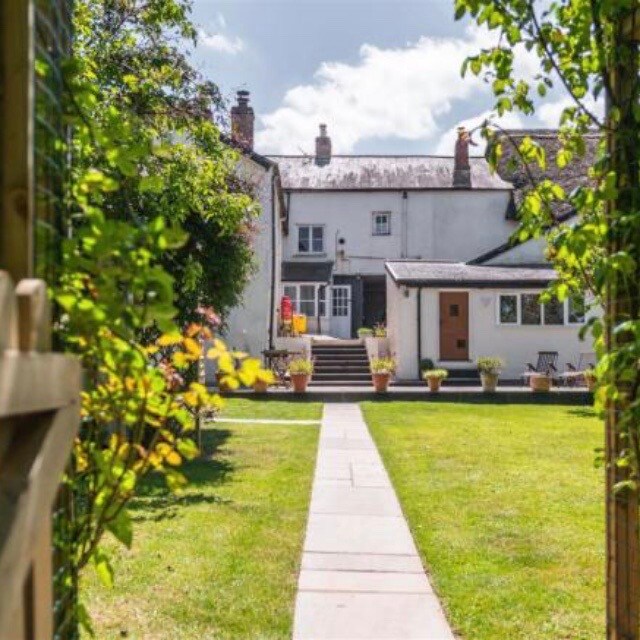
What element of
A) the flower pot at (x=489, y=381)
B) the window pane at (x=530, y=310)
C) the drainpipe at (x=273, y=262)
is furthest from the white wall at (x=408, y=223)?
the flower pot at (x=489, y=381)

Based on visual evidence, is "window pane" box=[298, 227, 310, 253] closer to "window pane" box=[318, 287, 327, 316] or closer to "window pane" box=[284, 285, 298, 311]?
"window pane" box=[318, 287, 327, 316]

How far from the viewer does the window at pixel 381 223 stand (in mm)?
36719

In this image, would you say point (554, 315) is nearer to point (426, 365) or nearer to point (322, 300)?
point (426, 365)

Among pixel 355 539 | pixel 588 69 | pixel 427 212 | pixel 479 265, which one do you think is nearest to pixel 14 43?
pixel 588 69

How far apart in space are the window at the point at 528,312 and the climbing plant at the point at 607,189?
80.4 feet

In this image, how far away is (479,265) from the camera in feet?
102

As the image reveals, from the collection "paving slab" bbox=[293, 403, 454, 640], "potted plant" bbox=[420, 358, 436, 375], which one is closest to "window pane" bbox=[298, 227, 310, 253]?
"potted plant" bbox=[420, 358, 436, 375]

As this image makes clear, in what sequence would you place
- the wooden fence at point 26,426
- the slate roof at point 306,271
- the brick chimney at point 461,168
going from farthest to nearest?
the brick chimney at point 461,168 < the slate roof at point 306,271 < the wooden fence at point 26,426

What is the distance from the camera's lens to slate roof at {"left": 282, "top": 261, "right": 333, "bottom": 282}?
35.2 meters

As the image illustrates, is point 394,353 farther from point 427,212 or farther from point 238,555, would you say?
point 238,555

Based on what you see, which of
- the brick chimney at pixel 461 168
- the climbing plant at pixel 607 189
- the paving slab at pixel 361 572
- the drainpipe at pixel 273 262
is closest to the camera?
the climbing plant at pixel 607 189

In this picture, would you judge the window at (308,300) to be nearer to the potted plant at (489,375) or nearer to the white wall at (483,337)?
the white wall at (483,337)

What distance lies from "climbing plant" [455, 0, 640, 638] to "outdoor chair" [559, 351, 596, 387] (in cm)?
2020

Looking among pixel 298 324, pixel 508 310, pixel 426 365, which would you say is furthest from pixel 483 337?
pixel 298 324
